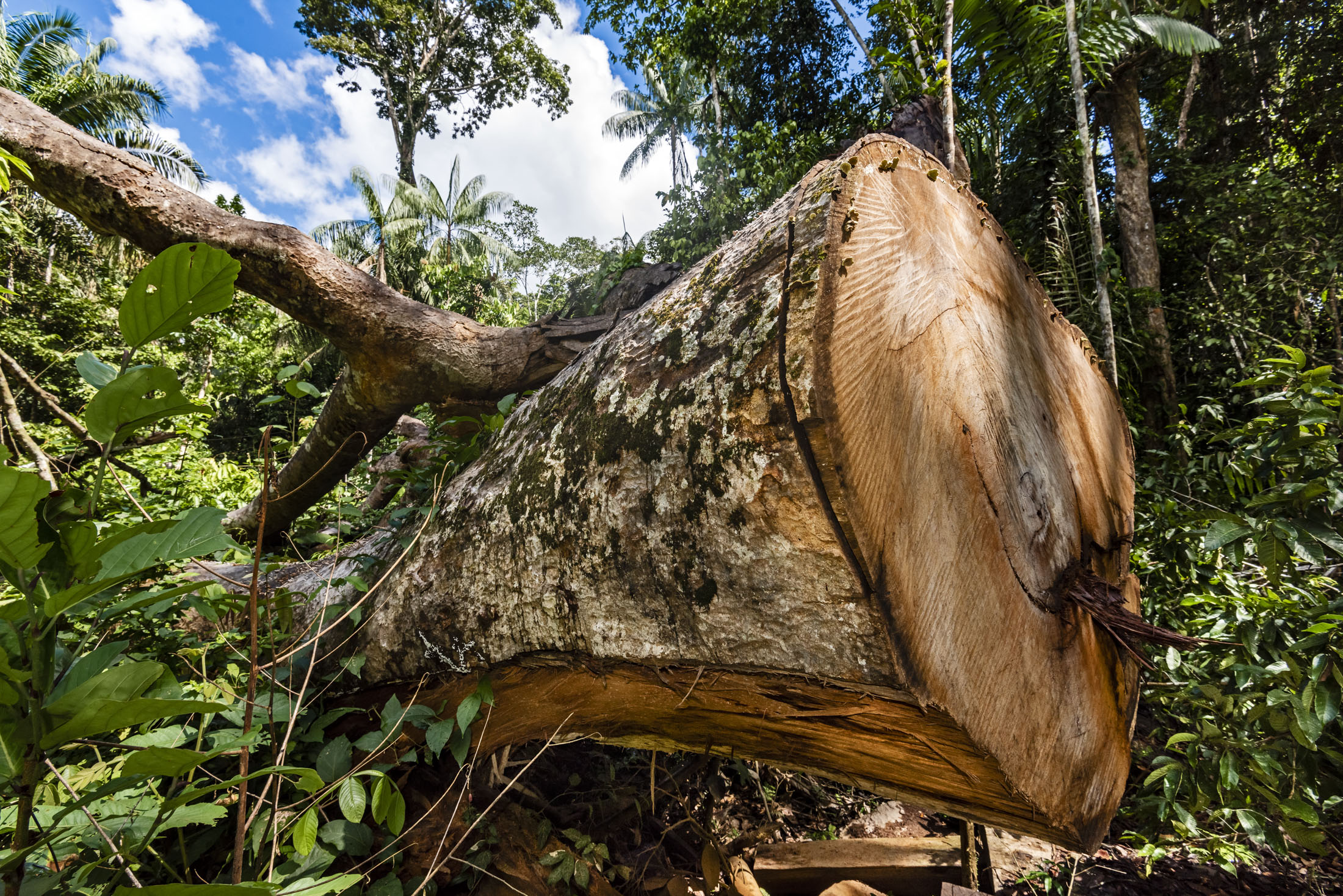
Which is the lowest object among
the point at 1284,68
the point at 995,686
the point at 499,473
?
the point at 995,686

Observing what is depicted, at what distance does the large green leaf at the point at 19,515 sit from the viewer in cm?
46

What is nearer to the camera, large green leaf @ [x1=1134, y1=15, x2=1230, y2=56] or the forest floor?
the forest floor

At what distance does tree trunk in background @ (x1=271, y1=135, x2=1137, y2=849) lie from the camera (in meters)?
0.77

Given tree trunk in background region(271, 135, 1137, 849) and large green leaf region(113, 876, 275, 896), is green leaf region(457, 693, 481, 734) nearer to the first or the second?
tree trunk in background region(271, 135, 1137, 849)

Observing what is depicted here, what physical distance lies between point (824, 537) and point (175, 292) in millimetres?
771

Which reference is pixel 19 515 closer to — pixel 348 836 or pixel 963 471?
pixel 348 836

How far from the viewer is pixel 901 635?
0.74 meters

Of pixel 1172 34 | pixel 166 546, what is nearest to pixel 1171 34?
pixel 1172 34

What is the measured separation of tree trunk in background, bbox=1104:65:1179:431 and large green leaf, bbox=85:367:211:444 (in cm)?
589

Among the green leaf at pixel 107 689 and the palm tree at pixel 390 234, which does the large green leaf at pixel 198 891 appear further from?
the palm tree at pixel 390 234

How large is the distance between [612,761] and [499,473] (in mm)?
1265

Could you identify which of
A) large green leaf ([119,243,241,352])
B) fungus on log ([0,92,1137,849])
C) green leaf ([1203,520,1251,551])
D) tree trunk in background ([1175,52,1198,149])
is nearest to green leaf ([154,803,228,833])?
fungus on log ([0,92,1137,849])

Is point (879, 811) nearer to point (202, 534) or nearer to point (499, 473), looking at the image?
point (499, 473)

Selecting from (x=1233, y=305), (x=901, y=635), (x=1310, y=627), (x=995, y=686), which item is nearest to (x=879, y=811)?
(x=1310, y=627)
